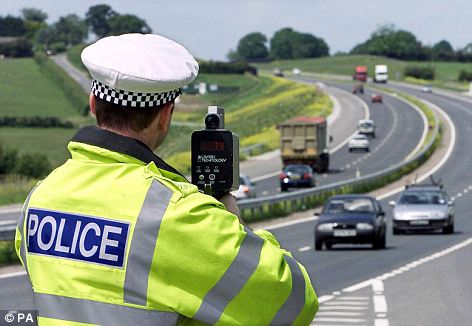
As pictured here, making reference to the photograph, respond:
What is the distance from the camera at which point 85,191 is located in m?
3.50

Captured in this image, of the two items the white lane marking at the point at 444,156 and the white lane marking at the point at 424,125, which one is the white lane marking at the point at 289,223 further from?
the white lane marking at the point at 424,125

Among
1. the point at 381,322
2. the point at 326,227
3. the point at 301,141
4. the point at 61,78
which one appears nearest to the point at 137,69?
the point at 381,322

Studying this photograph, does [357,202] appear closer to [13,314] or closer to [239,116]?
[13,314]

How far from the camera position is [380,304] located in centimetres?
1730

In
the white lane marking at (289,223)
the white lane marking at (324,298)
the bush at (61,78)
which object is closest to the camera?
the white lane marking at (324,298)

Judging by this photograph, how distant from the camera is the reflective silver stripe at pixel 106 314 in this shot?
3400 mm

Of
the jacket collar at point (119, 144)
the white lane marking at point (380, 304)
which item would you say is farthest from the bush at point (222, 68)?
the jacket collar at point (119, 144)

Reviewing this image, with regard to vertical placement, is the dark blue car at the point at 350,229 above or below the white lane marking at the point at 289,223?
above

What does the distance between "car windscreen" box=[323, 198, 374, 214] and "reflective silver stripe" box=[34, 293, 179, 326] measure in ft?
92.0

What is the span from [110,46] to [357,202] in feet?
94.4

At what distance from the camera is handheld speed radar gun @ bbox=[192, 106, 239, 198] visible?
392 cm

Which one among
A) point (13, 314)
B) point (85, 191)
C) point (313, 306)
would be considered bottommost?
point (13, 314)

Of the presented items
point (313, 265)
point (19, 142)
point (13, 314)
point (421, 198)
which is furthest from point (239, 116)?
point (13, 314)

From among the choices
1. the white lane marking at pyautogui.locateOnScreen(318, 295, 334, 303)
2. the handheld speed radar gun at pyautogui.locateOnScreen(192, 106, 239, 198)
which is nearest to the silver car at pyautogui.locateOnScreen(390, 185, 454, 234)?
the white lane marking at pyautogui.locateOnScreen(318, 295, 334, 303)
